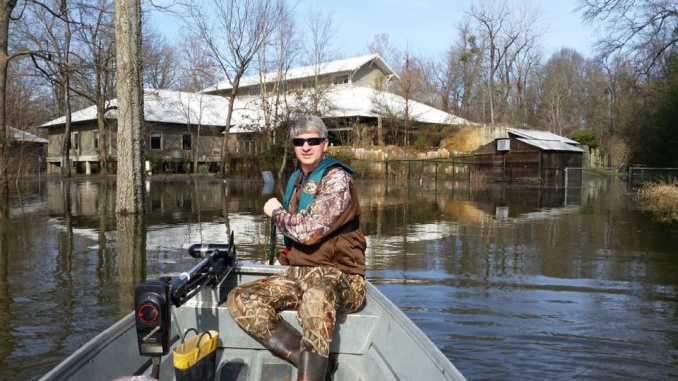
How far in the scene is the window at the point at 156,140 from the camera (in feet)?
142

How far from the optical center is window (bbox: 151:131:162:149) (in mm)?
43278

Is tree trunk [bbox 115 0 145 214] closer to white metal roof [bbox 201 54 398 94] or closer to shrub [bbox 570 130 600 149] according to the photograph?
white metal roof [bbox 201 54 398 94]

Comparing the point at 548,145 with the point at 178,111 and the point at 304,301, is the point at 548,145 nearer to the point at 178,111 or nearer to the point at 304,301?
the point at 178,111

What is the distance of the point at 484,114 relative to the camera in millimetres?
56469

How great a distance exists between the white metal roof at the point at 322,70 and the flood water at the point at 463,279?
2706 cm

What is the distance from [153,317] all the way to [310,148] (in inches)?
60.3

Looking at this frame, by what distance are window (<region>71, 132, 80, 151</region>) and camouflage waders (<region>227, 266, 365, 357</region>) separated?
46.6 metres

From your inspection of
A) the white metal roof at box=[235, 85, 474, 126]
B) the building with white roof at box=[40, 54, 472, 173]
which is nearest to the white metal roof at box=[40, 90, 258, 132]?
the building with white roof at box=[40, 54, 472, 173]

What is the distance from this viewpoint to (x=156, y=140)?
4372 cm

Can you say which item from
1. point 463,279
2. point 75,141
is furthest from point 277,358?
point 75,141

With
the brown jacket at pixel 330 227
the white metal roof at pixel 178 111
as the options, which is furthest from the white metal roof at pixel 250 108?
the brown jacket at pixel 330 227

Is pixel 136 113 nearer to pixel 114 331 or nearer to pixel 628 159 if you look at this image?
pixel 114 331

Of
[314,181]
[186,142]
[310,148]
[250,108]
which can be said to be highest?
[250,108]

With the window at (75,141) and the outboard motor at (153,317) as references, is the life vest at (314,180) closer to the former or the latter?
the outboard motor at (153,317)
